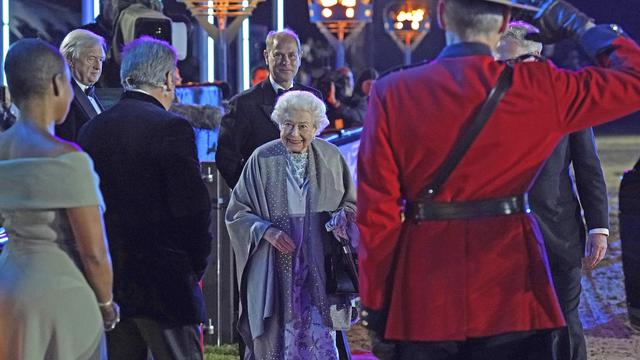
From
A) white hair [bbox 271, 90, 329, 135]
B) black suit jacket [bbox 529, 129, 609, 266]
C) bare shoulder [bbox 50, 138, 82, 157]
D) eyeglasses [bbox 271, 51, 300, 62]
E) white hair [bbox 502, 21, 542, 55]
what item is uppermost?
white hair [bbox 502, 21, 542, 55]

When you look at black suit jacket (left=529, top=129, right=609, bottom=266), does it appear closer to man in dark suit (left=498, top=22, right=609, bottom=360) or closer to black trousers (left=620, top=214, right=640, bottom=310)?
man in dark suit (left=498, top=22, right=609, bottom=360)

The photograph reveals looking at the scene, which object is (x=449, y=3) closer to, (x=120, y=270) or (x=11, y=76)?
(x=11, y=76)

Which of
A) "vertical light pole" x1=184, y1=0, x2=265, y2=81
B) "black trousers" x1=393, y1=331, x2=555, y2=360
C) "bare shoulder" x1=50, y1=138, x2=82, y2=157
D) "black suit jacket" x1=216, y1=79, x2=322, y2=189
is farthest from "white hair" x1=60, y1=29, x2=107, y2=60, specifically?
"vertical light pole" x1=184, y1=0, x2=265, y2=81

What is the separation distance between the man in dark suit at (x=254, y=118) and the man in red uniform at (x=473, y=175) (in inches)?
108

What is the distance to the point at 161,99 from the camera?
174 inches

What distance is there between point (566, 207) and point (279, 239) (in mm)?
1312

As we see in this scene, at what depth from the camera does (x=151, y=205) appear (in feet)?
14.0

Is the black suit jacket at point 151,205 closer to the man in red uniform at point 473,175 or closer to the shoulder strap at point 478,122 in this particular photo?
the man in red uniform at point 473,175

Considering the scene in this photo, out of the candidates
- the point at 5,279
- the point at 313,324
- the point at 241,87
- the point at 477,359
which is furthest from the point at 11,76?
the point at 241,87

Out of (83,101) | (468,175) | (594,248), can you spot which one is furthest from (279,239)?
(468,175)

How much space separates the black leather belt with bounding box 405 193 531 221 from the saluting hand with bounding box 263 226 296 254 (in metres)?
1.86

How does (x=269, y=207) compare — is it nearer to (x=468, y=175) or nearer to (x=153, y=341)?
(x=153, y=341)

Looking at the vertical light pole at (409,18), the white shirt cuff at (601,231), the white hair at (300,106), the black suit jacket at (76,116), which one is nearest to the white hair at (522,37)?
the white shirt cuff at (601,231)

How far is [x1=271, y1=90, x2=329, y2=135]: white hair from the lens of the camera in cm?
529
